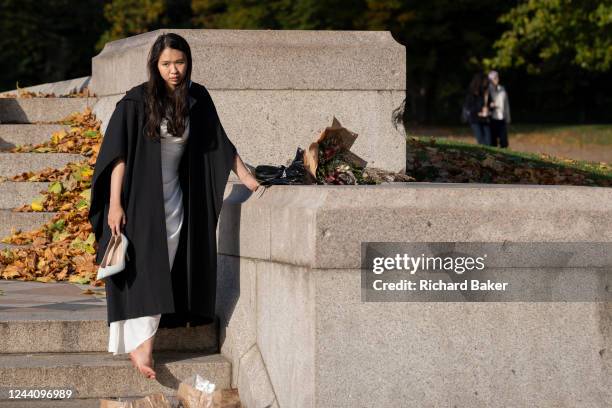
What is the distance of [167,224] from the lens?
6.25 metres

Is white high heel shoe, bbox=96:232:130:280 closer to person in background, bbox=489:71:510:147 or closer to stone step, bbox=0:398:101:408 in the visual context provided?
stone step, bbox=0:398:101:408

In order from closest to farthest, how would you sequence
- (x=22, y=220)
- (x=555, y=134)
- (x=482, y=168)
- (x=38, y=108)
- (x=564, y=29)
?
(x=22, y=220), (x=38, y=108), (x=482, y=168), (x=564, y=29), (x=555, y=134)

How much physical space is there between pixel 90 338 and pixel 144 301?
573 millimetres

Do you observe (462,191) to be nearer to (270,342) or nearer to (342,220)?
(342,220)

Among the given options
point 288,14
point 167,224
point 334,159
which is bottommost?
point 167,224

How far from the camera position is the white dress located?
6141mm

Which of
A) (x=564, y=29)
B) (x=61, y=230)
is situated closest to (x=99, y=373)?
(x=61, y=230)

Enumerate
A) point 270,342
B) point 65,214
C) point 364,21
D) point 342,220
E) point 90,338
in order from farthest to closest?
point 364,21 < point 65,214 < point 90,338 < point 270,342 < point 342,220

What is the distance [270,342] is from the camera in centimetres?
564

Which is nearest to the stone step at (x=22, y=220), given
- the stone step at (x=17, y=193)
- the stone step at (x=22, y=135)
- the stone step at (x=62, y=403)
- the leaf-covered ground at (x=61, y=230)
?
the leaf-covered ground at (x=61, y=230)

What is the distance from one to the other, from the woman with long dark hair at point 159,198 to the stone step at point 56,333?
0.30 m

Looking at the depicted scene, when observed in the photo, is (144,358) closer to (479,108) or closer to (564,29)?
(479,108)

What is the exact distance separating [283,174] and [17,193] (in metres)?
3.90

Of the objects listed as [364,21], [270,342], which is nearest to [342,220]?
[270,342]
